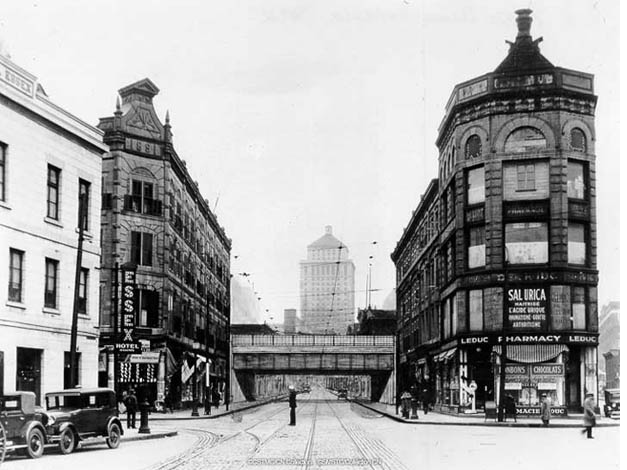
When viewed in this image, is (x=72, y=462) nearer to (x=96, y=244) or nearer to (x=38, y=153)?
(x=38, y=153)

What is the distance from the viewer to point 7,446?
67.1ft

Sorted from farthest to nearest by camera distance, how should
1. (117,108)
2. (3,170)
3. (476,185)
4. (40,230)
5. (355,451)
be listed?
(117,108), (476,185), (40,230), (3,170), (355,451)

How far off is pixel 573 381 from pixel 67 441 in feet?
90.8

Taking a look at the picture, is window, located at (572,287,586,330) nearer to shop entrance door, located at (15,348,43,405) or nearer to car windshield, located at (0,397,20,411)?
shop entrance door, located at (15,348,43,405)

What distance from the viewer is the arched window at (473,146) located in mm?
46906

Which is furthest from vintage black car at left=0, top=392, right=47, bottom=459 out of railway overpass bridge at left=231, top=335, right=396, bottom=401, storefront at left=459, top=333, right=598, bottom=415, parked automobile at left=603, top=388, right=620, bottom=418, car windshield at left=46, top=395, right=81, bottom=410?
railway overpass bridge at left=231, top=335, right=396, bottom=401

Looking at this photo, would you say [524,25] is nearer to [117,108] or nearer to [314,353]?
[117,108]

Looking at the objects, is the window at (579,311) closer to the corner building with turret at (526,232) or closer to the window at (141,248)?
the corner building with turret at (526,232)

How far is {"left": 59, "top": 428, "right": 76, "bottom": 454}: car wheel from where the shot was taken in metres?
22.7

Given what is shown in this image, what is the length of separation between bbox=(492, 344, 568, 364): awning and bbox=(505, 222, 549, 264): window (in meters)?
3.95

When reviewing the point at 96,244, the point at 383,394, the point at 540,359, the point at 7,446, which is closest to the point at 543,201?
the point at 540,359

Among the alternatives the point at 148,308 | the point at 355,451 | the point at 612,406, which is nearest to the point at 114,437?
the point at 355,451

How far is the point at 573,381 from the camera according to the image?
1727 inches

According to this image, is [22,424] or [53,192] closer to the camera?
[22,424]
